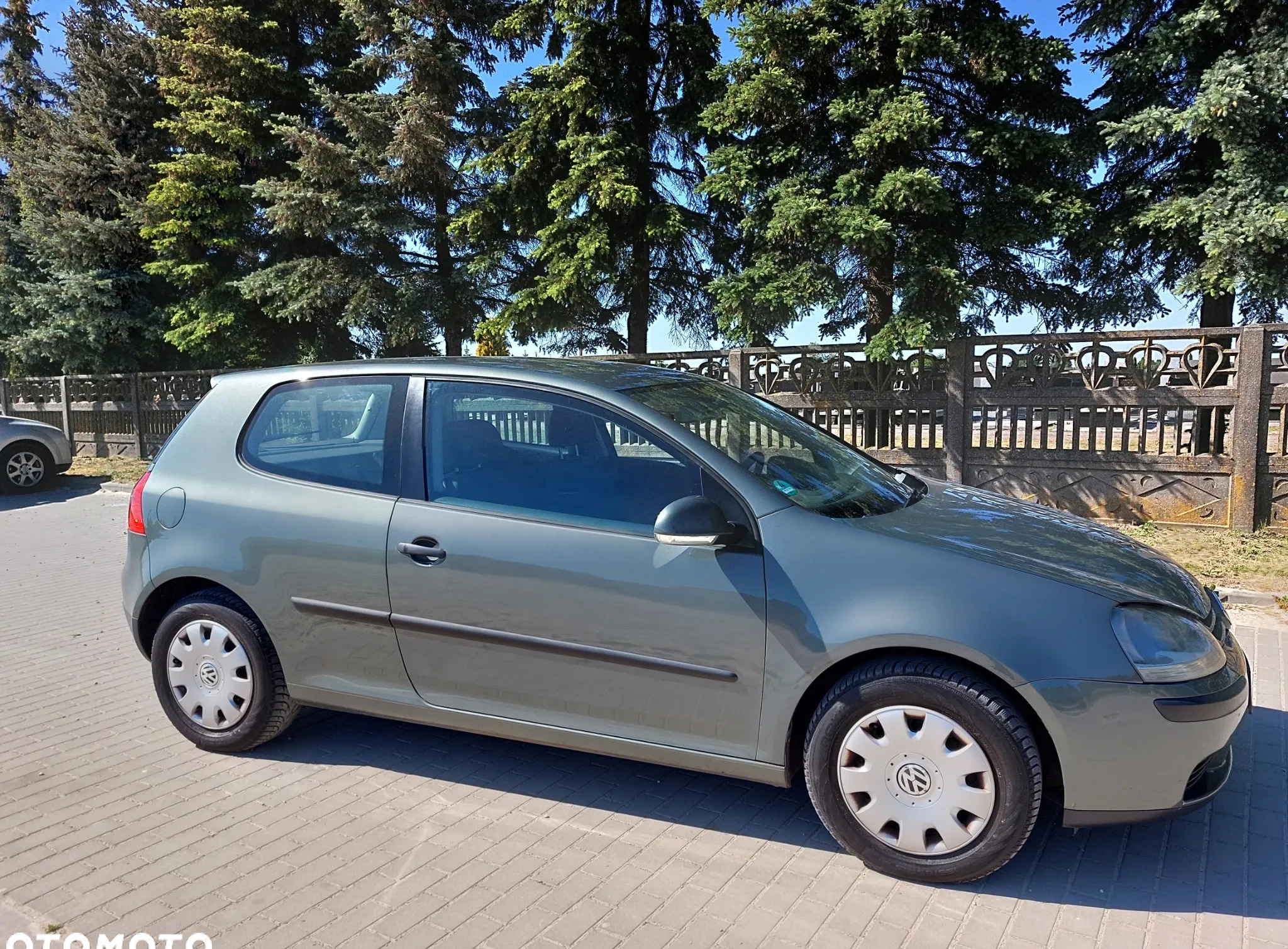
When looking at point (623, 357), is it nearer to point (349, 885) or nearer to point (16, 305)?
point (349, 885)

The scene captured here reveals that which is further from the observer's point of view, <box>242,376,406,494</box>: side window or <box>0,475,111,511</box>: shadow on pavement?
<box>0,475,111,511</box>: shadow on pavement

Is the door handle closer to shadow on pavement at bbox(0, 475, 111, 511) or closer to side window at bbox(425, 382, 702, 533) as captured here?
side window at bbox(425, 382, 702, 533)

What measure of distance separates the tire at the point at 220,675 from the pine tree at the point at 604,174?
345 inches

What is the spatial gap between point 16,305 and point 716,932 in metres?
20.8

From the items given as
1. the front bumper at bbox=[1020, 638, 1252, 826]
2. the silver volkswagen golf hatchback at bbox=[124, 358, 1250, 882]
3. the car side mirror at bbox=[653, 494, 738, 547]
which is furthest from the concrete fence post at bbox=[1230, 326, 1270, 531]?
the car side mirror at bbox=[653, 494, 738, 547]

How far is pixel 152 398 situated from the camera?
1669cm

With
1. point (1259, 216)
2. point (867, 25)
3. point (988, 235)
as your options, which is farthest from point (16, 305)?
point (1259, 216)

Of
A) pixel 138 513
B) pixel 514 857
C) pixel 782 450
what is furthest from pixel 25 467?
pixel 782 450

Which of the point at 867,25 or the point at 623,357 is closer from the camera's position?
the point at 867,25

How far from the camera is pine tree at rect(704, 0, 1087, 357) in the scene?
9.48m

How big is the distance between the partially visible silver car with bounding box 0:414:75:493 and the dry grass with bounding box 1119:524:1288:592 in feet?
A: 48.5

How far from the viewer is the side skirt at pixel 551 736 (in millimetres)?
3055

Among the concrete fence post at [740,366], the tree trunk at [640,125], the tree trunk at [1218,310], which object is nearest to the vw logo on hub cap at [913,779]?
the concrete fence post at [740,366]

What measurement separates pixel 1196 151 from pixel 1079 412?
351 cm
